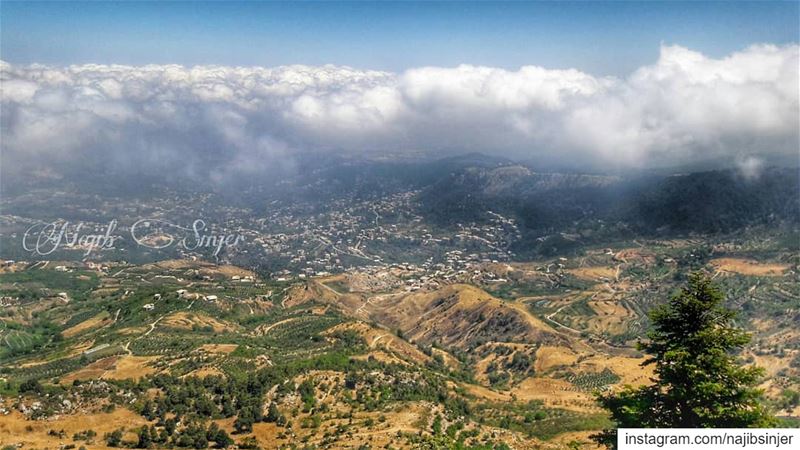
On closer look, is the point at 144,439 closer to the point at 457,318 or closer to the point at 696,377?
the point at 696,377

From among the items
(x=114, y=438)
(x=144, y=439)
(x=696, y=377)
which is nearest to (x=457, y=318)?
(x=144, y=439)

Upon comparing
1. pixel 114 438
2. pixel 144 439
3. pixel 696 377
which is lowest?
pixel 144 439

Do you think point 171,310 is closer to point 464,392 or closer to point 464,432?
point 464,392

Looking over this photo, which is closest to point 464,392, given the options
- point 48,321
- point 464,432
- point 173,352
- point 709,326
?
point 464,432

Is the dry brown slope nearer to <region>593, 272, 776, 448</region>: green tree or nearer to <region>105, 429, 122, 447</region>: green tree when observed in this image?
<region>105, 429, 122, 447</region>: green tree

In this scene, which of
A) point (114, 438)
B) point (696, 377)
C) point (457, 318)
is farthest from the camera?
point (457, 318)

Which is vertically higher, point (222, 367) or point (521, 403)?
point (222, 367)

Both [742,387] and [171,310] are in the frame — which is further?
[171,310]

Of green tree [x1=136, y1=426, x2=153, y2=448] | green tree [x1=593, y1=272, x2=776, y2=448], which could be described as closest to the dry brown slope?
green tree [x1=136, y1=426, x2=153, y2=448]
